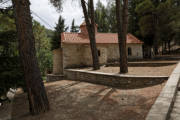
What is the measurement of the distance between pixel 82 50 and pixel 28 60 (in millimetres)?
10777

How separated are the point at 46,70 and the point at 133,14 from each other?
21.5 meters

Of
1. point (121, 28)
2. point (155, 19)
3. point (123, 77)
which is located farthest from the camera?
point (155, 19)

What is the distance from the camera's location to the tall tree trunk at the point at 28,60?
10.5 feet

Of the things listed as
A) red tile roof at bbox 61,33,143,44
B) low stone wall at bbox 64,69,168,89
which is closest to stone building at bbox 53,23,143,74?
red tile roof at bbox 61,33,143,44

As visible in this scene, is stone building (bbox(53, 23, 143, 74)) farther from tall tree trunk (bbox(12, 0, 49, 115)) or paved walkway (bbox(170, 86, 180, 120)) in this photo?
paved walkway (bbox(170, 86, 180, 120))

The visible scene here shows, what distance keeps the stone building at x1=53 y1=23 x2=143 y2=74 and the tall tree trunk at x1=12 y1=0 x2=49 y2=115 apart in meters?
9.49

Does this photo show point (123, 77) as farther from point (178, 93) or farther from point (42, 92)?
point (42, 92)

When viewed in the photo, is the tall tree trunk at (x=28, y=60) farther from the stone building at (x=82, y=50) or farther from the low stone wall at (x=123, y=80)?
the stone building at (x=82, y=50)

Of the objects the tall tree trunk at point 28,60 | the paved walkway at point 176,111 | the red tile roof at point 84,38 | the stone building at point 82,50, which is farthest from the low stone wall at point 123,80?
the red tile roof at point 84,38

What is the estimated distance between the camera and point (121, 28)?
24.4 ft

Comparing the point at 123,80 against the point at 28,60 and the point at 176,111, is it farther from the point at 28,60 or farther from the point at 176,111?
the point at 28,60

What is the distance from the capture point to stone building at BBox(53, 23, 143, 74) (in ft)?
43.4

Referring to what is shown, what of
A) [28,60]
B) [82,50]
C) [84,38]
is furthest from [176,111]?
[84,38]

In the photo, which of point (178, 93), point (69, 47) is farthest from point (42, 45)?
point (178, 93)
